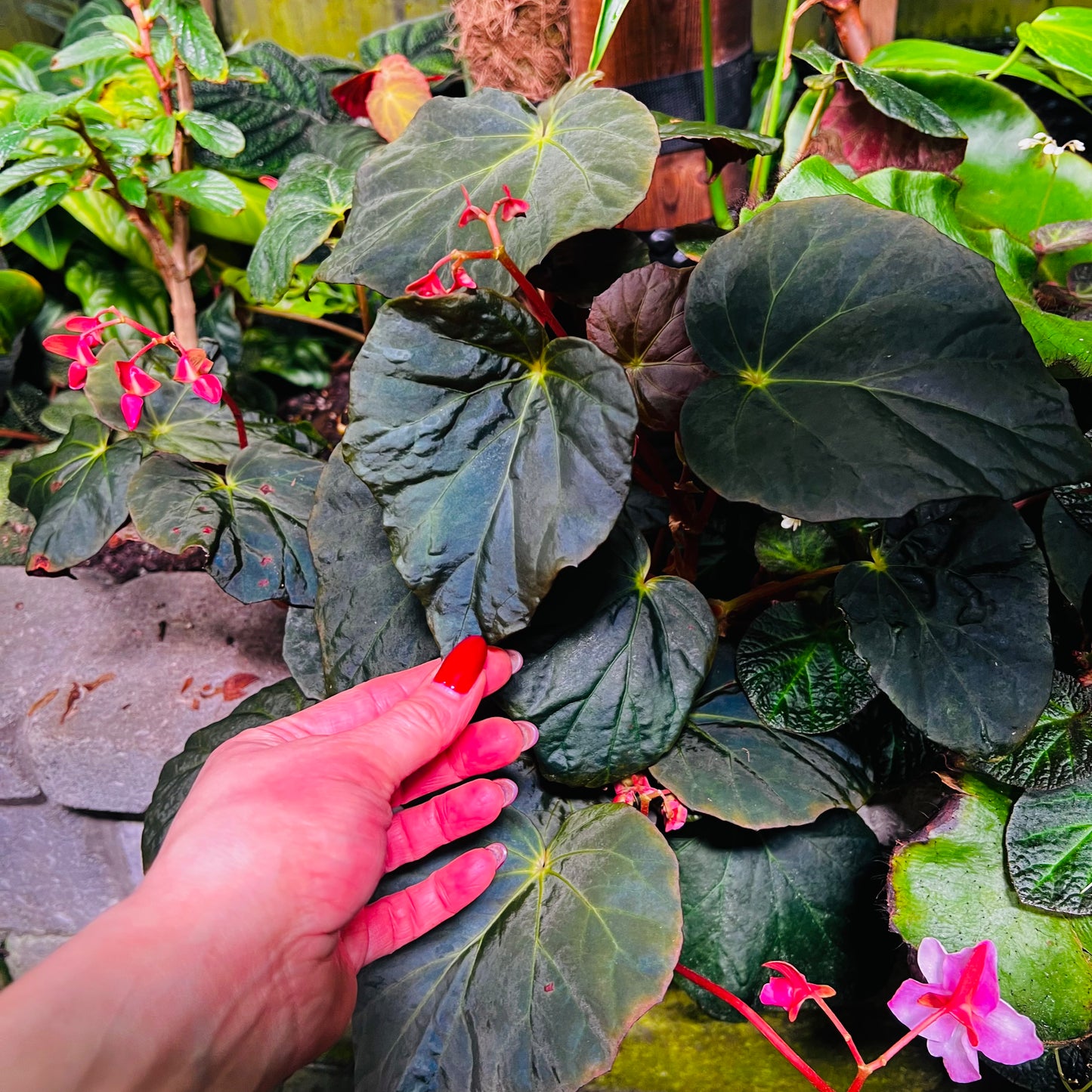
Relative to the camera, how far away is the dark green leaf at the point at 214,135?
1.07 m

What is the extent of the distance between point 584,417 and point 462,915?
0.44 metres

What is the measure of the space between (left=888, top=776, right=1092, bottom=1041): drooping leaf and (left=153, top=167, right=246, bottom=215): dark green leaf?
107cm

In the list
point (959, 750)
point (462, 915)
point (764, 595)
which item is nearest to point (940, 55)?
point (764, 595)

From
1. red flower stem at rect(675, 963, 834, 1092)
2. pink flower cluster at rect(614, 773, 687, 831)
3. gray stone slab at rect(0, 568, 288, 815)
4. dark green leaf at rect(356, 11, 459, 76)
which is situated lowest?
gray stone slab at rect(0, 568, 288, 815)

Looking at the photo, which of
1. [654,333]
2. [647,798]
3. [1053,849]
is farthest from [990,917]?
[654,333]

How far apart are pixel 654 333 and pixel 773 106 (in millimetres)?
569

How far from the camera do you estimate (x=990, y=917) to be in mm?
688

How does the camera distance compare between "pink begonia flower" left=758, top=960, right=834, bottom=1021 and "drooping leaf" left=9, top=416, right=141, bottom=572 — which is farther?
"drooping leaf" left=9, top=416, right=141, bottom=572

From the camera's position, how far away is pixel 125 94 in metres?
1.44

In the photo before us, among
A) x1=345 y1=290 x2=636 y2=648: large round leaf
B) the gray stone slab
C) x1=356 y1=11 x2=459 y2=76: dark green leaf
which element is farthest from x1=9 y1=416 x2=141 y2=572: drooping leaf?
x1=356 y1=11 x2=459 y2=76: dark green leaf

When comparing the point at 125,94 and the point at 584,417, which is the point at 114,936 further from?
the point at 125,94

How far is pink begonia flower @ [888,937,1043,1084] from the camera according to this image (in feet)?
1.77

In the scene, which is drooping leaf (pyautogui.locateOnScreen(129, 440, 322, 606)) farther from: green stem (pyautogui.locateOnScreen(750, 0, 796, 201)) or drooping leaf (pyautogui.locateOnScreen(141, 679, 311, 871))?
green stem (pyautogui.locateOnScreen(750, 0, 796, 201))

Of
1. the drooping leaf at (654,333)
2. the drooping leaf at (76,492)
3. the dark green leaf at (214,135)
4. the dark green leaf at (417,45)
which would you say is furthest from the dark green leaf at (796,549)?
the dark green leaf at (417,45)
